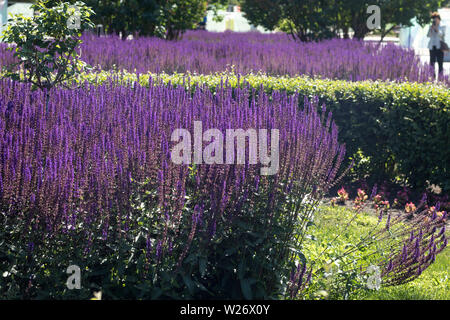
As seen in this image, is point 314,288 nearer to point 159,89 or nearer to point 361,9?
point 159,89

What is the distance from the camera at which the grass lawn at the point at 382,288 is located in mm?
4758

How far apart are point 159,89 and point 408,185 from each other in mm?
4165

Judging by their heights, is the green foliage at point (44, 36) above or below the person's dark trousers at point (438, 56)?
below

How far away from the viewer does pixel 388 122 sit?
26.2ft

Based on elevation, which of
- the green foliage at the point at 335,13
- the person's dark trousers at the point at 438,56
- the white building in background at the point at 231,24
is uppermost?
the white building in background at the point at 231,24

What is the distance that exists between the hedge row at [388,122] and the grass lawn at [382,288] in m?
1.41

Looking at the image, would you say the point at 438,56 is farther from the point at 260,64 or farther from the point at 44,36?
the point at 44,36

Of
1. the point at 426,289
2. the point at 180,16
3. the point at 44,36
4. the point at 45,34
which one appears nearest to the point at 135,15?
the point at 180,16

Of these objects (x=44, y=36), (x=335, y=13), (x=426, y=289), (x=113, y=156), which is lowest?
(x=426, y=289)

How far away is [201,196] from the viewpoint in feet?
13.0

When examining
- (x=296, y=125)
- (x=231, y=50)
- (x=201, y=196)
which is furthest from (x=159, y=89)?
(x=231, y=50)

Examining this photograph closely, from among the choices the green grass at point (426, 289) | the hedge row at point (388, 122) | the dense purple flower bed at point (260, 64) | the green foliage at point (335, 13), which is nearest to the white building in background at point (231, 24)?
the green foliage at point (335, 13)

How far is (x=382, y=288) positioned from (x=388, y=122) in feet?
11.9

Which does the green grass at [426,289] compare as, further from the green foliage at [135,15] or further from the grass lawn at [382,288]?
the green foliage at [135,15]
